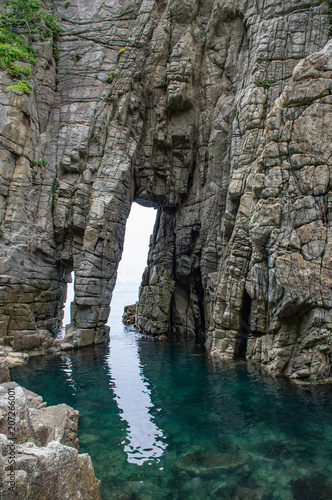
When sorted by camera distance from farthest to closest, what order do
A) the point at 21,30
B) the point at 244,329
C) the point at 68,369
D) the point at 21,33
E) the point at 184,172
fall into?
the point at 184,172 < the point at 21,30 < the point at 21,33 < the point at 244,329 < the point at 68,369

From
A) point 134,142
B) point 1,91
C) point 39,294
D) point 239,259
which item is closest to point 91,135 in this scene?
point 134,142

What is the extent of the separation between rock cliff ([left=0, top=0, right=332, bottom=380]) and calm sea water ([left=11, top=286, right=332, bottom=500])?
4625mm

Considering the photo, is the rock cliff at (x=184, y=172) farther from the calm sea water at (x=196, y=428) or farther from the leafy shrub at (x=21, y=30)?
the calm sea water at (x=196, y=428)

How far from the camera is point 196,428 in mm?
13484

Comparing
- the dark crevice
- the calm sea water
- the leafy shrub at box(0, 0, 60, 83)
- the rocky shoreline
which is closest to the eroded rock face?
the rocky shoreline

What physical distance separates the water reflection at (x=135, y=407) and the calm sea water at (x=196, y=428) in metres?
0.05

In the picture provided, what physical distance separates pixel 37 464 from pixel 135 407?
10.5 meters

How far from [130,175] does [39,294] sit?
1519cm

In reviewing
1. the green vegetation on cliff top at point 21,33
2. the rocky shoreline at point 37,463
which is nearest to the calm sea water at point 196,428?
the rocky shoreline at point 37,463

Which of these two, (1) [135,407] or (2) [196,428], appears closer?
(2) [196,428]

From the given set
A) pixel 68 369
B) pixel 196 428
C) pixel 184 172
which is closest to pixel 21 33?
pixel 184 172

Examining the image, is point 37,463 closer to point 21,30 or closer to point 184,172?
point 184,172

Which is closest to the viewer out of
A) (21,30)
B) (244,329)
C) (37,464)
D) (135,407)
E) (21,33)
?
(37,464)

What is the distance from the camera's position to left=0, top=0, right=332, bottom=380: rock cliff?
22016mm
